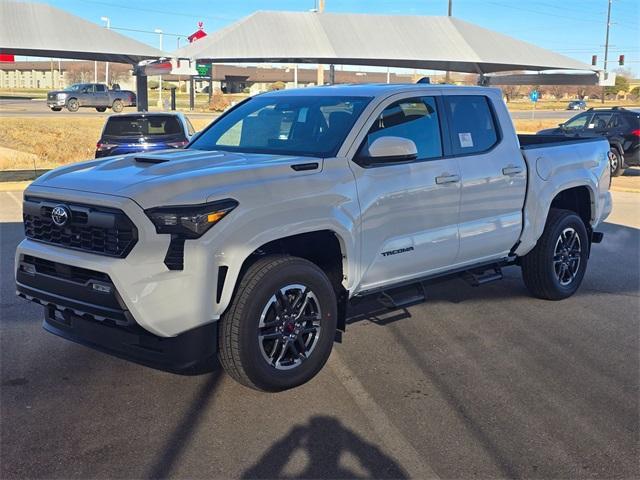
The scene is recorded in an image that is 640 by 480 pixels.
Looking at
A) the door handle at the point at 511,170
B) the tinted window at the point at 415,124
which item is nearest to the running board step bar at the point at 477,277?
the door handle at the point at 511,170

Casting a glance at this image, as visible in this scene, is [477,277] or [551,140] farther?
[551,140]

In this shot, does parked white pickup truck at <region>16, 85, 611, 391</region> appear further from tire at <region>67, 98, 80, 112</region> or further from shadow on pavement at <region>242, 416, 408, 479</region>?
tire at <region>67, 98, 80, 112</region>

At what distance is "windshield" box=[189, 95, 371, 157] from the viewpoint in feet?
16.2

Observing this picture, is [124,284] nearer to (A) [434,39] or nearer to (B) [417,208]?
(B) [417,208]

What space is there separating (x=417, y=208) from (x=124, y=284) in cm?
226

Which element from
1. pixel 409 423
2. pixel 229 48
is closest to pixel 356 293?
pixel 409 423

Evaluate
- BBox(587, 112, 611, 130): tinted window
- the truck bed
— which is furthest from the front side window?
the truck bed

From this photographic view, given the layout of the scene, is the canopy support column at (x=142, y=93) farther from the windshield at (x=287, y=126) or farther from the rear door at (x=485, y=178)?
the rear door at (x=485, y=178)

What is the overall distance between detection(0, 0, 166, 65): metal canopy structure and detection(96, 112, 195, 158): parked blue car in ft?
9.79

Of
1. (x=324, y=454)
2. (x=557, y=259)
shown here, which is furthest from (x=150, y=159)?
(x=557, y=259)

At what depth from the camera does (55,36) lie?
48.2ft

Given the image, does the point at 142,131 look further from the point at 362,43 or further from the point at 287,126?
the point at 287,126

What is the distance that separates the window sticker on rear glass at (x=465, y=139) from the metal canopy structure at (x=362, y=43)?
1114cm

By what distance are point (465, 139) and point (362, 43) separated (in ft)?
39.5
